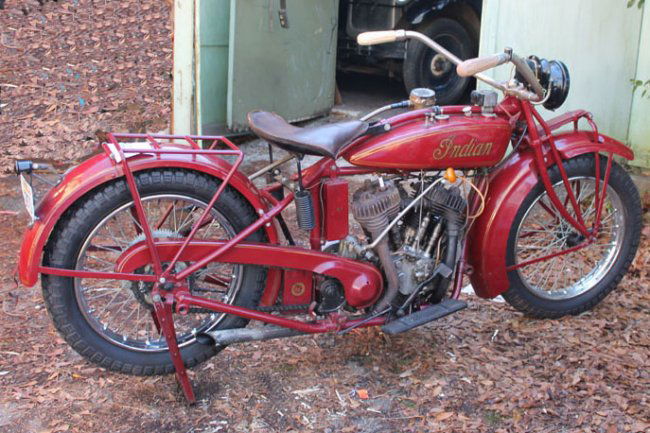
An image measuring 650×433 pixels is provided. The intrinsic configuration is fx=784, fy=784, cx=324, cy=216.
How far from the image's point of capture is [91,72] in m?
7.32

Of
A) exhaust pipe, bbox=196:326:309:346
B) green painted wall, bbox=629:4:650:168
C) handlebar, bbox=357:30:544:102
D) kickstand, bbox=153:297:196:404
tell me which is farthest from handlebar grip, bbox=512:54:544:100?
green painted wall, bbox=629:4:650:168

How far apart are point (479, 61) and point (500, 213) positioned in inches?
31.5

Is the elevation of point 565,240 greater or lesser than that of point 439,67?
lesser

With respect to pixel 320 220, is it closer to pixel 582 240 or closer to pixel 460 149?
pixel 460 149

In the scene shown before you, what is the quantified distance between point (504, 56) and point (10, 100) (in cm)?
510

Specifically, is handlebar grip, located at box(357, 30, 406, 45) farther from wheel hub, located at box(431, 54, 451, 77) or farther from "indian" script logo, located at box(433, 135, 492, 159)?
wheel hub, located at box(431, 54, 451, 77)

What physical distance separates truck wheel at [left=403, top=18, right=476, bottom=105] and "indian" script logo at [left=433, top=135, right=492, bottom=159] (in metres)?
4.31

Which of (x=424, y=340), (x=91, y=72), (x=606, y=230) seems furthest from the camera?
(x=91, y=72)

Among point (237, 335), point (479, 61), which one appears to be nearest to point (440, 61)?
point (479, 61)

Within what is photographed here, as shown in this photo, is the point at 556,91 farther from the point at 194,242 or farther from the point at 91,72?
the point at 91,72

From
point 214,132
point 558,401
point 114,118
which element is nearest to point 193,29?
point 214,132

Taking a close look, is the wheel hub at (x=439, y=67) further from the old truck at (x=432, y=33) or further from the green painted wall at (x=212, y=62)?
the green painted wall at (x=212, y=62)

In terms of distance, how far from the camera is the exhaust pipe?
3.35 m

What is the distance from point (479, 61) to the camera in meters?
3.19
